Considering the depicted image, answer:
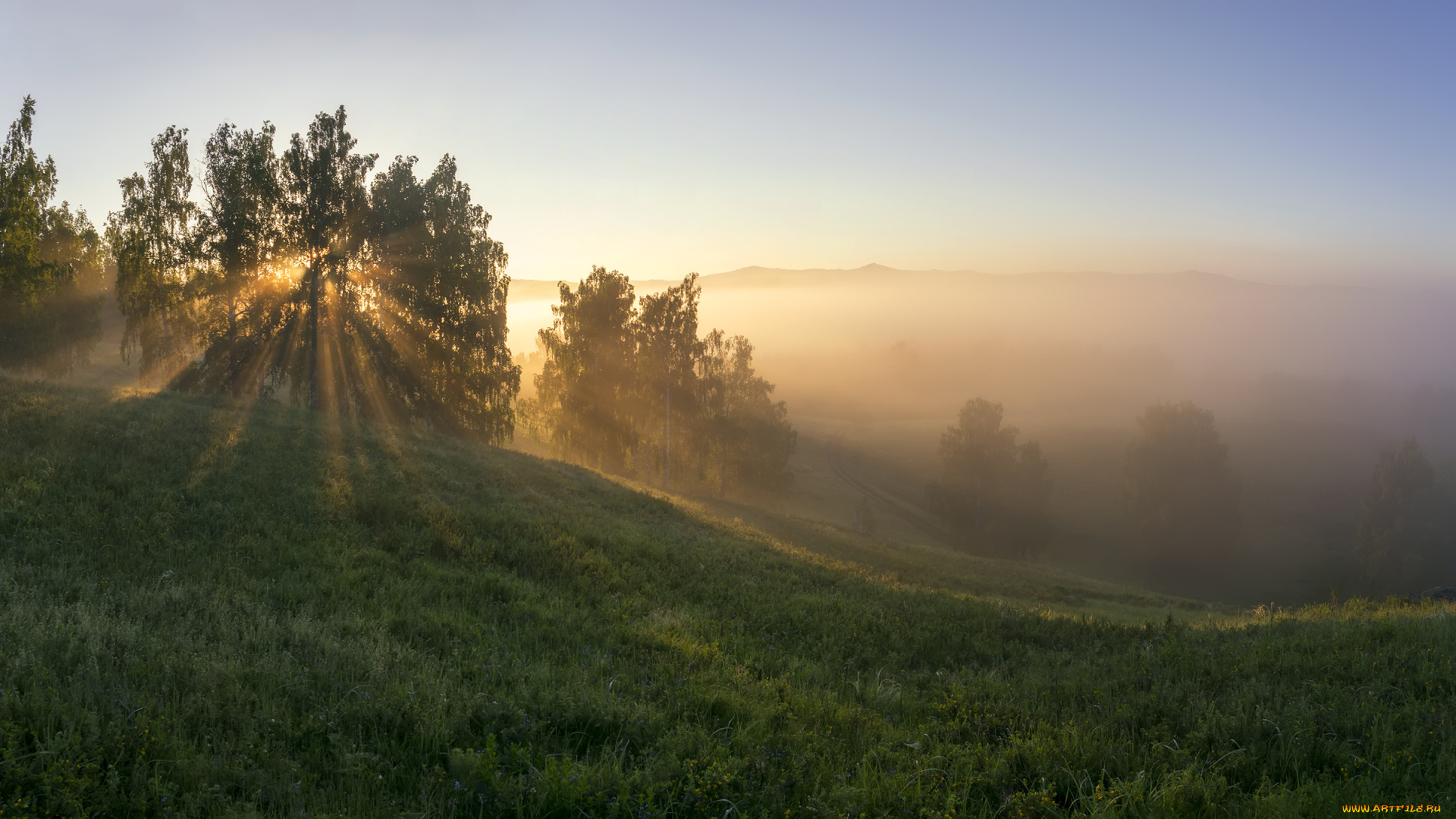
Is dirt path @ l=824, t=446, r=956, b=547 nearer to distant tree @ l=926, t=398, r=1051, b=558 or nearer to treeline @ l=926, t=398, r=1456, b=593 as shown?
distant tree @ l=926, t=398, r=1051, b=558

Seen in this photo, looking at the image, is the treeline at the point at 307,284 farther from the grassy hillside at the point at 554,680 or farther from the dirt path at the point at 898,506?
the dirt path at the point at 898,506

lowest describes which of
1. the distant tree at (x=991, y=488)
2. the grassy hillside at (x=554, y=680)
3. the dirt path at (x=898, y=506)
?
the dirt path at (x=898, y=506)

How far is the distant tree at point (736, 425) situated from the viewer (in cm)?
5509

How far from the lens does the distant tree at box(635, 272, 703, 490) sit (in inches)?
1913

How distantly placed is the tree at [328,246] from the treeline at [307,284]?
0.06m

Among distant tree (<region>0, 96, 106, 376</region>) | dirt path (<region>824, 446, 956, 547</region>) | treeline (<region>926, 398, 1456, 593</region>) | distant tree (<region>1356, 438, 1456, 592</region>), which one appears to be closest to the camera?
distant tree (<region>0, 96, 106, 376</region>)

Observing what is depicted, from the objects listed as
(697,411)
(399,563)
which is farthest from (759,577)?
(697,411)

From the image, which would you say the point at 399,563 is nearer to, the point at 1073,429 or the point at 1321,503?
the point at 1321,503

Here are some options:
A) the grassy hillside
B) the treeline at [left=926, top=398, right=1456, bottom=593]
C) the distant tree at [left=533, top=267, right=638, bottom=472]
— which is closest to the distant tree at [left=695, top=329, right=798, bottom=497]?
the distant tree at [left=533, top=267, right=638, bottom=472]

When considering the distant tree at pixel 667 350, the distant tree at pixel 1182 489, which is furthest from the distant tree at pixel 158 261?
the distant tree at pixel 1182 489

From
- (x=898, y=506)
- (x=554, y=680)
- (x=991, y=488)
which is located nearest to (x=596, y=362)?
(x=991, y=488)

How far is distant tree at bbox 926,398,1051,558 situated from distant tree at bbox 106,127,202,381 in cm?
6007

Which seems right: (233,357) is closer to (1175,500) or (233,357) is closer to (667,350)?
(667,350)

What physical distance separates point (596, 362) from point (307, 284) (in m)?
21.4
